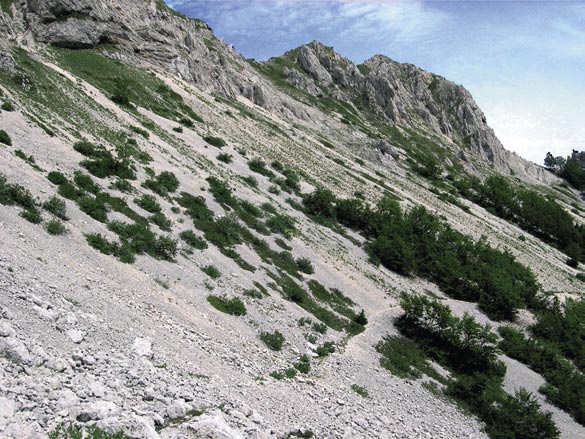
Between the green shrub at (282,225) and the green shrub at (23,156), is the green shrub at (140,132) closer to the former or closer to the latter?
the green shrub at (282,225)

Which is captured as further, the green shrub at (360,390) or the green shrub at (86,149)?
the green shrub at (86,149)

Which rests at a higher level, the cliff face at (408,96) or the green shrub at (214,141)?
the cliff face at (408,96)

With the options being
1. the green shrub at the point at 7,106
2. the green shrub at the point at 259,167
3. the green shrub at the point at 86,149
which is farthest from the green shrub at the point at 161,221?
the green shrub at the point at 259,167

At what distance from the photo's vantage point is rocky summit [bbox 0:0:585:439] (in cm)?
1334

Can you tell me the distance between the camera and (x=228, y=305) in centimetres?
2269

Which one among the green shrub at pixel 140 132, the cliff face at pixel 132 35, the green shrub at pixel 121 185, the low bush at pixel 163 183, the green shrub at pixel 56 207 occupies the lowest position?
the green shrub at pixel 56 207

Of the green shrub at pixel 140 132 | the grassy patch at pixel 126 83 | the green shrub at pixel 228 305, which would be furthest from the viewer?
the grassy patch at pixel 126 83

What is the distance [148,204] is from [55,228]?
902 cm

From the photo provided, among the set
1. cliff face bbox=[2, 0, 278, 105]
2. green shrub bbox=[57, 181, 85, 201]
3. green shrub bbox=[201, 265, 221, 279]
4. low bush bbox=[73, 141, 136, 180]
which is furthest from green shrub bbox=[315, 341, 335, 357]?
cliff face bbox=[2, 0, 278, 105]

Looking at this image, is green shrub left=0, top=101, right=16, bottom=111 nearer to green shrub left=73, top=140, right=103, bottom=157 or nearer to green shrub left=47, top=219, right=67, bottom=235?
green shrub left=73, top=140, right=103, bottom=157

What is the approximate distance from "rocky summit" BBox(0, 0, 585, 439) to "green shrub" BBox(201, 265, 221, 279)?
4.4 inches

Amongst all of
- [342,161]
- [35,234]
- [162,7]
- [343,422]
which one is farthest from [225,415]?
[162,7]

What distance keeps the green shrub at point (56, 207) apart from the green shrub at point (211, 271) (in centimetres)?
767

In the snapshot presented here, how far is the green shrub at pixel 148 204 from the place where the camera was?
1160 inches
